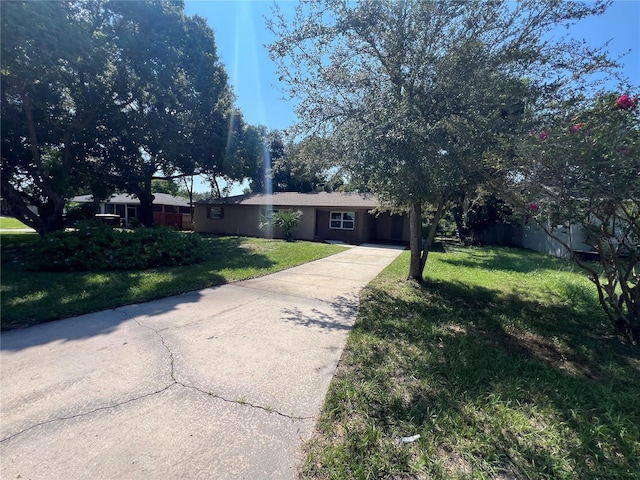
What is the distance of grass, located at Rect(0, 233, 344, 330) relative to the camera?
190 inches

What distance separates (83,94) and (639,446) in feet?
56.2

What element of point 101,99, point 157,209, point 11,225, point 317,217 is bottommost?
point 11,225

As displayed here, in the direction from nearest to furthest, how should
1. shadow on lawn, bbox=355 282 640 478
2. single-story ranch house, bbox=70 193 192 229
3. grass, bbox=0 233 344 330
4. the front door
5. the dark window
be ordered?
1. shadow on lawn, bbox=355 282 640 478
2. grass, bbox=0 233 344 330
3. the front door
4. the dark window
5. single-story ranch house, bbox=70 193 192 229

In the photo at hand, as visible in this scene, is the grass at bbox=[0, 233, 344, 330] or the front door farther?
the front door

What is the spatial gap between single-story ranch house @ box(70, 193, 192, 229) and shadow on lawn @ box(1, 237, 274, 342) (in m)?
18.0

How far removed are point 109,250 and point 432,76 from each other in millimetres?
8750

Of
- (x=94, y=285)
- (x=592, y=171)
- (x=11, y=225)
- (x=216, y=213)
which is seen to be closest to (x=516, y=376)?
(x=592, y=171)

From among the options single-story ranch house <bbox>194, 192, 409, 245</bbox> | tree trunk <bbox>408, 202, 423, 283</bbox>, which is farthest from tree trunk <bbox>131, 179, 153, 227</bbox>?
tree trunk <bbox>408, 202, 423, 283</bbox>

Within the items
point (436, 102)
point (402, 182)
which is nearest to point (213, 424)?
point (402, 182)

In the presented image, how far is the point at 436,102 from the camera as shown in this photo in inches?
196

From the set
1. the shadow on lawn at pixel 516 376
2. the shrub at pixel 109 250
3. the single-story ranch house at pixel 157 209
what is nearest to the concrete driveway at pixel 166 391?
the shadow on lawn at pixel 516 376

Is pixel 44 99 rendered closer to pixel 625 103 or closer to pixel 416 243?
pixel 416 243

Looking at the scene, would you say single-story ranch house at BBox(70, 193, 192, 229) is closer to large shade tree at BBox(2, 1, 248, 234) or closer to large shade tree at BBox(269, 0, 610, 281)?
large shade tree at BBox(2, 1, 248, 234)

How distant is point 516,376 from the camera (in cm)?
322
